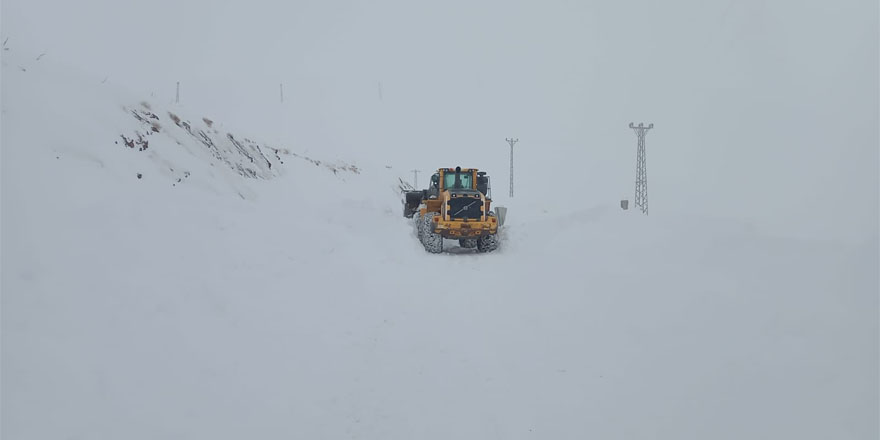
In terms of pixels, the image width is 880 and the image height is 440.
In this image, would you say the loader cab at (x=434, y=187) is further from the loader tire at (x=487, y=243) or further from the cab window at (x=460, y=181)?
the loader tire at (x=487, y=243)

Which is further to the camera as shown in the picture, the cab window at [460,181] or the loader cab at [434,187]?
the cab window at [460,181]

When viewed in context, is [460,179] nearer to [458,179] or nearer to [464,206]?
[458,179]

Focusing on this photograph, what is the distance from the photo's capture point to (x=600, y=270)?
1087 cm

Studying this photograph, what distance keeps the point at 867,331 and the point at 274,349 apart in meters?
7.63

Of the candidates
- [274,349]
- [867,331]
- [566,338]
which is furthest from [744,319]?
[274,349]

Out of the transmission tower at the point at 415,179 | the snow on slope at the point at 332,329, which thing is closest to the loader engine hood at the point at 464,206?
the snow on slope at the point at 332,329

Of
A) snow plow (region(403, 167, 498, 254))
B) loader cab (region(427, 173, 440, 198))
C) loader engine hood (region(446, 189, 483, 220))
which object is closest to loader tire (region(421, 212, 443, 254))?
snow plow (region(403, 167, 498, 254))

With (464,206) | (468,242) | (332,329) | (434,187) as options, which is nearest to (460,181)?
(434,187)

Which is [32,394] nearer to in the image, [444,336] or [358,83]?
[444,336]

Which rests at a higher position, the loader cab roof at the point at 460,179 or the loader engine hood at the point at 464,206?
the loader cab roof at the point at 460,179

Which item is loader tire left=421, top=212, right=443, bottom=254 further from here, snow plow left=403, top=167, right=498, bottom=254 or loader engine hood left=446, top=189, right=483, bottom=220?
loader engine hood left=446, top=189, right=483, bottom=220

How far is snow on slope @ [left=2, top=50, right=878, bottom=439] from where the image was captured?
4.40m

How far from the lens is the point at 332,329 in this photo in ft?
21.7

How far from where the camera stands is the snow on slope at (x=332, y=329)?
4402 mm
